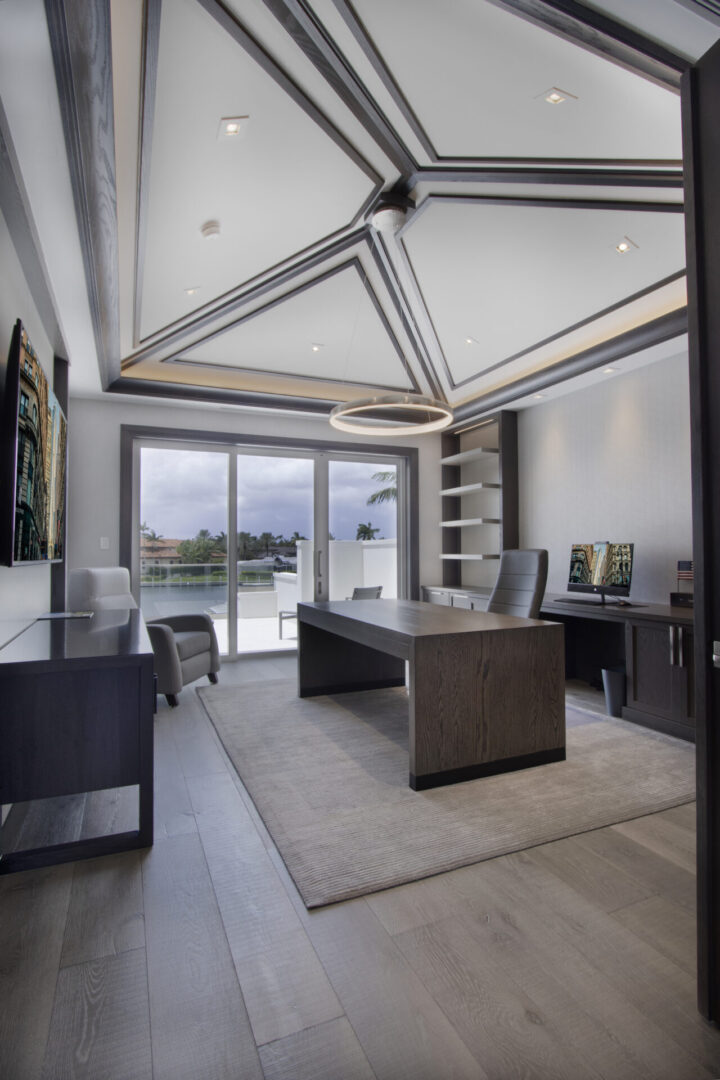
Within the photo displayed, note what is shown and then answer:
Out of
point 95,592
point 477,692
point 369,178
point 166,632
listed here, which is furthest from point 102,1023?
point 369,178

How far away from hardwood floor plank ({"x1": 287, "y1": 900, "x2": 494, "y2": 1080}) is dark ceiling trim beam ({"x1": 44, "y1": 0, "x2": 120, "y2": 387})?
8.75 ft

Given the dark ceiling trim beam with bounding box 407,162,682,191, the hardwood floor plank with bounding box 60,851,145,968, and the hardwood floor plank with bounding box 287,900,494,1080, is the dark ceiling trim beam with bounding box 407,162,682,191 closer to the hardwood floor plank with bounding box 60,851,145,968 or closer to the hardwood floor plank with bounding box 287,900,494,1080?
the hardwood floor plank with bounding box 287,900,494,1080

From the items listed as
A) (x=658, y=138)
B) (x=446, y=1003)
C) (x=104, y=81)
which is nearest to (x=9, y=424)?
(x=104, y=81)

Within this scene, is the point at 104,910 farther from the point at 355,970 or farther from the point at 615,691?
the point at 615,691

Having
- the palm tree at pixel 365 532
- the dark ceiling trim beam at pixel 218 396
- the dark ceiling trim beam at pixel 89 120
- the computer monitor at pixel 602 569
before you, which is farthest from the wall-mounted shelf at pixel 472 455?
the dark ceiling trim beam at pixel 89 120

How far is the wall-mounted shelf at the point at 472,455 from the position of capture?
19.7ft

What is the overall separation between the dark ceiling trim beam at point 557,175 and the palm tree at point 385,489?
150 inches

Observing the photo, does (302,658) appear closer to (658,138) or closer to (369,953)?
(369,953)

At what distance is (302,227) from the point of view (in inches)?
134

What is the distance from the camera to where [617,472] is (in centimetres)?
470

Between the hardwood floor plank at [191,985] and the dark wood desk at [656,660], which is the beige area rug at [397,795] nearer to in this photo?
the dark wood desk at [656,660]

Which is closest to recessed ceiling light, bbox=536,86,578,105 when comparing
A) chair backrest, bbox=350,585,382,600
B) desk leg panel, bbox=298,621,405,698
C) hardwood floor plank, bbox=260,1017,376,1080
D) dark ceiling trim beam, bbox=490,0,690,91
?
dark ceiling trim beam, bbox=490,0,690,91

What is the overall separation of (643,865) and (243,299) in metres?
4.03

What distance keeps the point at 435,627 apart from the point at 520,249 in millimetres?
2442
